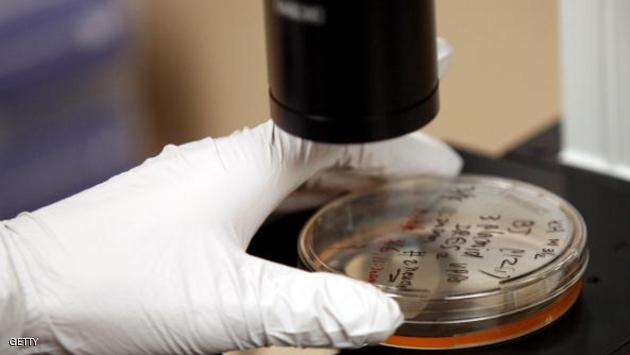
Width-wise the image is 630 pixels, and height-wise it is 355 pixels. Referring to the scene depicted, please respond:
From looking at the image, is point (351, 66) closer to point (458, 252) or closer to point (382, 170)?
point (458, 252)

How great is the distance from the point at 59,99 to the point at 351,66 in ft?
4.61

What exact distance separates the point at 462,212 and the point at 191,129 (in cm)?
122

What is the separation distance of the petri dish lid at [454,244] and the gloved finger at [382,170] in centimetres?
3

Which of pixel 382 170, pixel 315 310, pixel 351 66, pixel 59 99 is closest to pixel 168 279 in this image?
pixel 315 310

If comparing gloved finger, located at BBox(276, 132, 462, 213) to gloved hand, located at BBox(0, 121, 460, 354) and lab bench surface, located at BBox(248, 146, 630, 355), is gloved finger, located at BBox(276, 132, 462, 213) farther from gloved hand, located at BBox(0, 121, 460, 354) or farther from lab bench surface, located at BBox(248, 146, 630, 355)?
gloved hand, located at BBox(0, 121, 460, 354)

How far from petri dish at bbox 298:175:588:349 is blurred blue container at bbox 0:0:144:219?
907 millimetres

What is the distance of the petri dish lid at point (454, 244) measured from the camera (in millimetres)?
879

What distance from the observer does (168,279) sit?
2.76 ft

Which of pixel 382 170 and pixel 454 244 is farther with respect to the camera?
pixel 382 170

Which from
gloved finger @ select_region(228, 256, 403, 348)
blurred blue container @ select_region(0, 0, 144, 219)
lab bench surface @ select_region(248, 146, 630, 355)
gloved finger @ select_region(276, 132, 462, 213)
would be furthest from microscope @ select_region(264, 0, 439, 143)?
blurred blue container @ select_region(0, 0, 144, 219)

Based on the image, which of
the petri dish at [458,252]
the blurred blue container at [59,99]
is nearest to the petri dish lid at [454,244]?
the petri dish at [458,252]

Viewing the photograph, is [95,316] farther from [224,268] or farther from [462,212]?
[462,212]

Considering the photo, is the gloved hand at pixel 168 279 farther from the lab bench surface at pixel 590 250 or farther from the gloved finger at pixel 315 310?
the lab bench surface at pixel 590 250

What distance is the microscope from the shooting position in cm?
70
